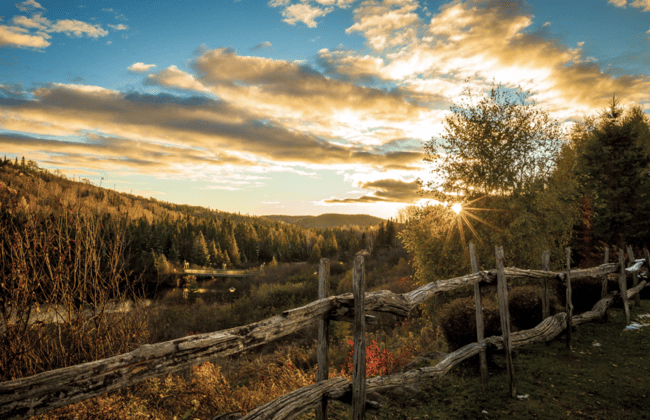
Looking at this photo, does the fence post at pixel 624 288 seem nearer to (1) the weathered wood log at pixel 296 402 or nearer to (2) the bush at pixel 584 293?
(2) the bush at pixel 584 293

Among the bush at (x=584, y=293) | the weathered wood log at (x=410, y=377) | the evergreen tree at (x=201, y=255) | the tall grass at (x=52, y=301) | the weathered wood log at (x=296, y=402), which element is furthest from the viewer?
the evergreen tree at (x=201, y=255)

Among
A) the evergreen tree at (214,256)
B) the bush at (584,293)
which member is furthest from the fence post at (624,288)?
the evergreen tree at (214,256)

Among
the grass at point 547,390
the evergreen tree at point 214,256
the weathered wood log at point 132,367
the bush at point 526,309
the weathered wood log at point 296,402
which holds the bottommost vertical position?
the evergreen tree at point 214,256

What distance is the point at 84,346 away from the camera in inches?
207

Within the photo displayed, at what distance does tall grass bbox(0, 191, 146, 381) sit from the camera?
438 centimetres

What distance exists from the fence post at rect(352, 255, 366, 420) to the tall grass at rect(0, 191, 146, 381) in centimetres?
394

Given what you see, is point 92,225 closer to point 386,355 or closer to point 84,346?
point 84,346

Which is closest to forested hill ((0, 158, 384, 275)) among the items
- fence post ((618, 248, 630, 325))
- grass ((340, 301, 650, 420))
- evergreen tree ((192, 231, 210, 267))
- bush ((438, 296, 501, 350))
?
evergreen tree ((192, 231, 210, 267))

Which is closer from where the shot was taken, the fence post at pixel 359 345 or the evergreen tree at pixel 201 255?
the fence post at pixel 359 345

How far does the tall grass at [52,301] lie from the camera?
14.4 ft

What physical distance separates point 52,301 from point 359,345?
4548 millimetres

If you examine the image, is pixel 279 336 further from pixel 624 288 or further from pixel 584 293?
pixel 584 293

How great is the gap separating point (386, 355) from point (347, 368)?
2.04m

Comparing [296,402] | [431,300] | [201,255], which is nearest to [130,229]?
[296,402]
